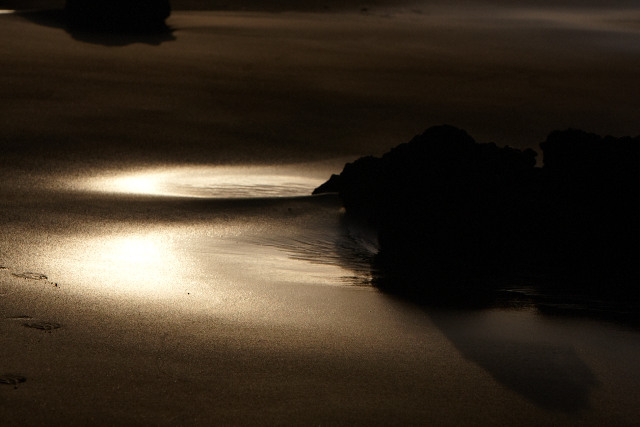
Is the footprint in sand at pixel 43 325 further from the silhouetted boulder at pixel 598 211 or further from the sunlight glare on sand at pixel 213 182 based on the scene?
the sunlight glare on sand at pixel 213 182

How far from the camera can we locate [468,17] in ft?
43.1

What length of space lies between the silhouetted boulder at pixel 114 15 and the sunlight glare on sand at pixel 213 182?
4959 mm

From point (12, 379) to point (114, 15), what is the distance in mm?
7974

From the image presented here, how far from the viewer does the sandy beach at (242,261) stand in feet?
6.64

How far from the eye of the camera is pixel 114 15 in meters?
9.47

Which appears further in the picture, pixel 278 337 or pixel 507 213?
pixel 507 213

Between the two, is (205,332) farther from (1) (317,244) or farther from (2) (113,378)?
(1) (317,244)

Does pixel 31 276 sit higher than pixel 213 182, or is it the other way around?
pixel 213 182

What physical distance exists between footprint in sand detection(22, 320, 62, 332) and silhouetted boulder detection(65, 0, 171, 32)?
24.4 feet

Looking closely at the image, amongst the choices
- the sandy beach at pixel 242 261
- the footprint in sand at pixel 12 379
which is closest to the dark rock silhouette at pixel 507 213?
the sandy beach at pixel 242 261

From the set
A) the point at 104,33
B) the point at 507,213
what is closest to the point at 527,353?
the point at 507,213


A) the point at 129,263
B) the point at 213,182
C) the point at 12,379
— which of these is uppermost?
the point at 213,182

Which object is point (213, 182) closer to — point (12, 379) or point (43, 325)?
point (43, 325)

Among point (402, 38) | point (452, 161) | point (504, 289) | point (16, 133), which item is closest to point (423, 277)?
point (504, 289)
